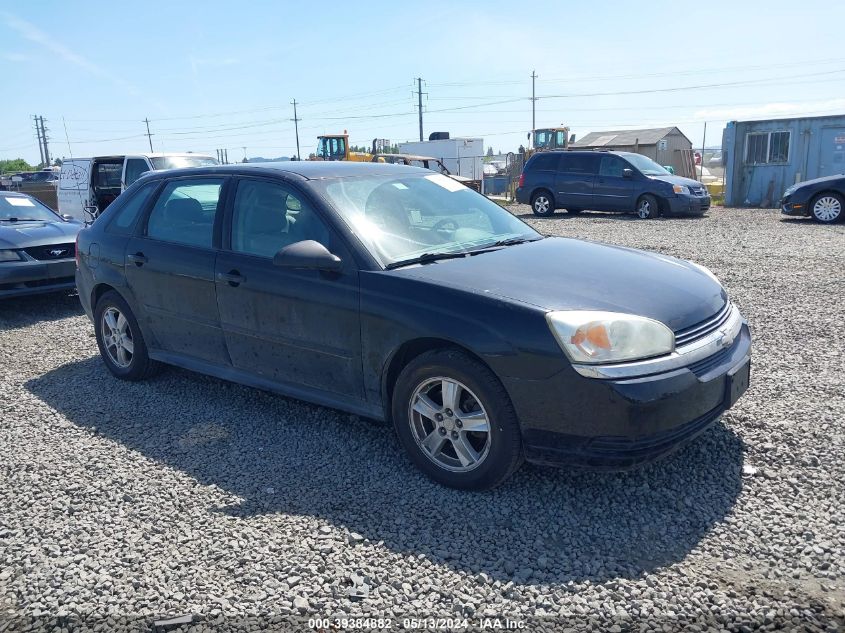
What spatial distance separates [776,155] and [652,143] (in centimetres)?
1910

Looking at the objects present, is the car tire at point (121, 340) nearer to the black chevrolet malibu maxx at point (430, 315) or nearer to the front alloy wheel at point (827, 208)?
the black chevrolet malibu maxx at point (430, 315)

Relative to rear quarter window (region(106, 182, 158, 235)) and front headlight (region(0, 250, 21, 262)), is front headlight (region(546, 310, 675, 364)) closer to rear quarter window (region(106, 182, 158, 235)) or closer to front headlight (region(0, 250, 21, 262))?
rear quarter window (region(106, 182, 158, 235))

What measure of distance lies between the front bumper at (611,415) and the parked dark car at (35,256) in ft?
22.1

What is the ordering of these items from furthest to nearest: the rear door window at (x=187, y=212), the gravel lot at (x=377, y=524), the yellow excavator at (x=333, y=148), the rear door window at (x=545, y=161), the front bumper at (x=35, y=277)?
the yellow excavator at (x=333, y=148)
the rear door window at (x=545, y=161)
the front bumper at (x=35, y=277)
the rear door window at (x=187, y=212)
the gravel lot at (x=377, y=524)

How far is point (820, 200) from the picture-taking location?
1498 cm

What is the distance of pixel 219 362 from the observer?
15.0 feet

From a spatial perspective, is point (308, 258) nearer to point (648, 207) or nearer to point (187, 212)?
point (187, 212)

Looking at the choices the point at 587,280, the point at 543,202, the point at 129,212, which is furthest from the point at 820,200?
the point at 129,212

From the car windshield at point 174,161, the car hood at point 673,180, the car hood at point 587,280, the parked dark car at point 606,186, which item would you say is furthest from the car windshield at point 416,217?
the car hood at point 673,180

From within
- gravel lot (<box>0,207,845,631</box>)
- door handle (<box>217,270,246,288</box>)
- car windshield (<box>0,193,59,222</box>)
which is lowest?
gravel lot (<box>0,207,845,631</box>)

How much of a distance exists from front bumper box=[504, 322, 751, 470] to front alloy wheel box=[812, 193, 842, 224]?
552 inches

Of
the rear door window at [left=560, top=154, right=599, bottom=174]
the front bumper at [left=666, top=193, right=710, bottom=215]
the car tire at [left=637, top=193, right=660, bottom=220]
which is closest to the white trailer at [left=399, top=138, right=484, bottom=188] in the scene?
the rear door window at [left=560, top=154, right=599, bottom=174]

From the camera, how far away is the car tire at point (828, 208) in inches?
580

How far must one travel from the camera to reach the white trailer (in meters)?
37.0
